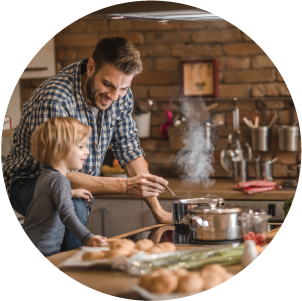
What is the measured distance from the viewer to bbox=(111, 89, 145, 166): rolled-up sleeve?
1404 mm

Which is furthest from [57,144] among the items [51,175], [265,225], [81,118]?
[265,225]

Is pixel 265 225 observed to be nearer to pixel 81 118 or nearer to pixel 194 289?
pixel 194 289

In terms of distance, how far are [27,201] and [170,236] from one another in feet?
1.39

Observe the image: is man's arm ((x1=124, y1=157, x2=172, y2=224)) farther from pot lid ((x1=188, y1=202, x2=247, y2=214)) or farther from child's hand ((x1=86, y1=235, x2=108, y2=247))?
child's hand ((x1=86, y1=235, x2=108, y2=247))

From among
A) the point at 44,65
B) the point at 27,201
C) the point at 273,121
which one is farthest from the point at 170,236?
the point at 273,121

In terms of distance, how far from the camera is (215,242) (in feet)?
3.58

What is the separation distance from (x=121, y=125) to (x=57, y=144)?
Result: 0.39 meters

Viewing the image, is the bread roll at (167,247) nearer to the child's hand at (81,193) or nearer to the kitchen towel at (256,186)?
the child's hand at (81,193)

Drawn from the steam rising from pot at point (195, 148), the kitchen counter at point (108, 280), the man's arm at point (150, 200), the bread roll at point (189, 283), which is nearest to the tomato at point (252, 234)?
the kitchen counter at point (108, 280)

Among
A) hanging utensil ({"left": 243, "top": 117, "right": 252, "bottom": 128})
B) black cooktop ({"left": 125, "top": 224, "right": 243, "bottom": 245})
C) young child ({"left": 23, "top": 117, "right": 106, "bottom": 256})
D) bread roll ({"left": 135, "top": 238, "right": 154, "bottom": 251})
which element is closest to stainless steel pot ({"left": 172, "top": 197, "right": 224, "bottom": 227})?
black cooktop ({"left": 125, "top": 224, "right": 243, "bottom": 245})

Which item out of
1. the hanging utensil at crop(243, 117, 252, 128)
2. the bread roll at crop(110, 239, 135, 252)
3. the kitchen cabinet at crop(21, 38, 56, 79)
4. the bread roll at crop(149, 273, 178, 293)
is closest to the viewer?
the bread roll at crop(149, 273, 178, 293)

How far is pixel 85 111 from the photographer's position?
1.23 metres

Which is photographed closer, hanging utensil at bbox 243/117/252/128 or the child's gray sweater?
the child's gray sweater

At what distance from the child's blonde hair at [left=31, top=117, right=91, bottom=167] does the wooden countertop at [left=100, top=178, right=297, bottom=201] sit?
454mm
